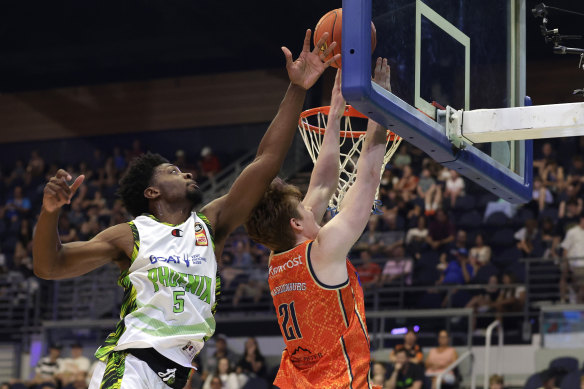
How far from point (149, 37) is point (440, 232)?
20.6 feet

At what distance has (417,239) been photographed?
519 inches

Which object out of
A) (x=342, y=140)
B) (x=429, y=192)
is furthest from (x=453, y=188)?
(x=342, y=140)

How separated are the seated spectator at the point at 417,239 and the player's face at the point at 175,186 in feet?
30.0

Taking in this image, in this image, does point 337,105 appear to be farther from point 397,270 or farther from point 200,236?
point 397,270

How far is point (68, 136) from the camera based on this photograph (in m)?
19.6

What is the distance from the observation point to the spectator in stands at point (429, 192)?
44.5ft

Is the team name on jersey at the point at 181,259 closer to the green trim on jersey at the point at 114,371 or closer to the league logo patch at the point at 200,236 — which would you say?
the league logo patch at the point at 200,236

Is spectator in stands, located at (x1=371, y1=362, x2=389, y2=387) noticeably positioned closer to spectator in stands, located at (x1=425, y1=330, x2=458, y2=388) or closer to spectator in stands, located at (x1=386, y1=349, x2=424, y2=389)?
spectator in stands, located at (x1=386, y1=349, x2=424, y2=389)

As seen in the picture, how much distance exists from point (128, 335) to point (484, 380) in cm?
805

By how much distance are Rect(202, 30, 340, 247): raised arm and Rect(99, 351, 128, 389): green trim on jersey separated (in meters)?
0.66

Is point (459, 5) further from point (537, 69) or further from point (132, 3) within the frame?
point (537, 69)

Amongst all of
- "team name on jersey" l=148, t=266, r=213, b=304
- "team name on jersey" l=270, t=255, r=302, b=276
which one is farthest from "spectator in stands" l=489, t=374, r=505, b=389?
"team name on jersey" l=148, t=266, r=213, b=304

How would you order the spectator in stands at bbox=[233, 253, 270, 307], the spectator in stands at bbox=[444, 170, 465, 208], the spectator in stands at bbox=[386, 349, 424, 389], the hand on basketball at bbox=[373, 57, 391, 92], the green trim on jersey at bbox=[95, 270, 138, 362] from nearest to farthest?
the green trim on jersey at bbox=[95, 270, 138, 362] < the hand on basketball at bbox=[373, 57, 391, 92] < the spectator in stands at bbox=[386, 349, 424, 389] < the spectator in stands at bbox=[233, 253, 270, 307] < the spectator in stands at bbox=[444, 170, 465, 208]

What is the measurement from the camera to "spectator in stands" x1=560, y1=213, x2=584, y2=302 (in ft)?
38.1
